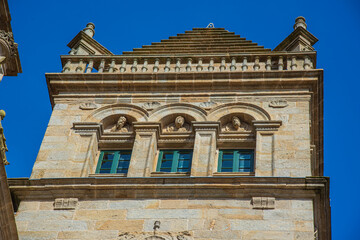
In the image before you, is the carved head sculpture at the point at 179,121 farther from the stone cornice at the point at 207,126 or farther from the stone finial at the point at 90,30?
the stone finial at the point at 90,30

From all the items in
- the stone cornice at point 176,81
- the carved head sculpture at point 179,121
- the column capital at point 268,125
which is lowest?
the column capital at point 268,125

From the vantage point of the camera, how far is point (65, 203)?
2542cm

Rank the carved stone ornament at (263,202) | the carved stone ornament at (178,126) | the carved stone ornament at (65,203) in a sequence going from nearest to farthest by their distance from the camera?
the carved stone ornament at (263,202) → the carved stone ornament at (65,203) → the carved stone ornament at (178,126)

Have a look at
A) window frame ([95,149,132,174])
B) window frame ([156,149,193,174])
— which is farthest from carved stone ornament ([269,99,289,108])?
window frame ([95,149,132,174])

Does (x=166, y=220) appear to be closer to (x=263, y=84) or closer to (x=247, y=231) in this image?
(x=247, y=231)

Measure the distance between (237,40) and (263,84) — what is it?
5.70m

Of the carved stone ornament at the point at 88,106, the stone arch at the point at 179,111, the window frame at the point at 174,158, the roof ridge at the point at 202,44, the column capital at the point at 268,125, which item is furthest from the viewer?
the roof ridge at the point at 202,44

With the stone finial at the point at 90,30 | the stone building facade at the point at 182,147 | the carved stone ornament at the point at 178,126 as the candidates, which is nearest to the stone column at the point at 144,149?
the stone building facade at the point at 182,147

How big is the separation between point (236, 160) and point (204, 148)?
91 centimetres

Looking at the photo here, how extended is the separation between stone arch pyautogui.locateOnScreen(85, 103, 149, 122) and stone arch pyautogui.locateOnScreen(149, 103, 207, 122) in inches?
11.2

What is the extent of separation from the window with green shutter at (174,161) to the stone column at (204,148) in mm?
400

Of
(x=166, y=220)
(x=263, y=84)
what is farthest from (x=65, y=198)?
(x=263, y=84)

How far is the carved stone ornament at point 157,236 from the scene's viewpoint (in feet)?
78.1

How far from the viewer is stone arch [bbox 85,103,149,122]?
29000mm
